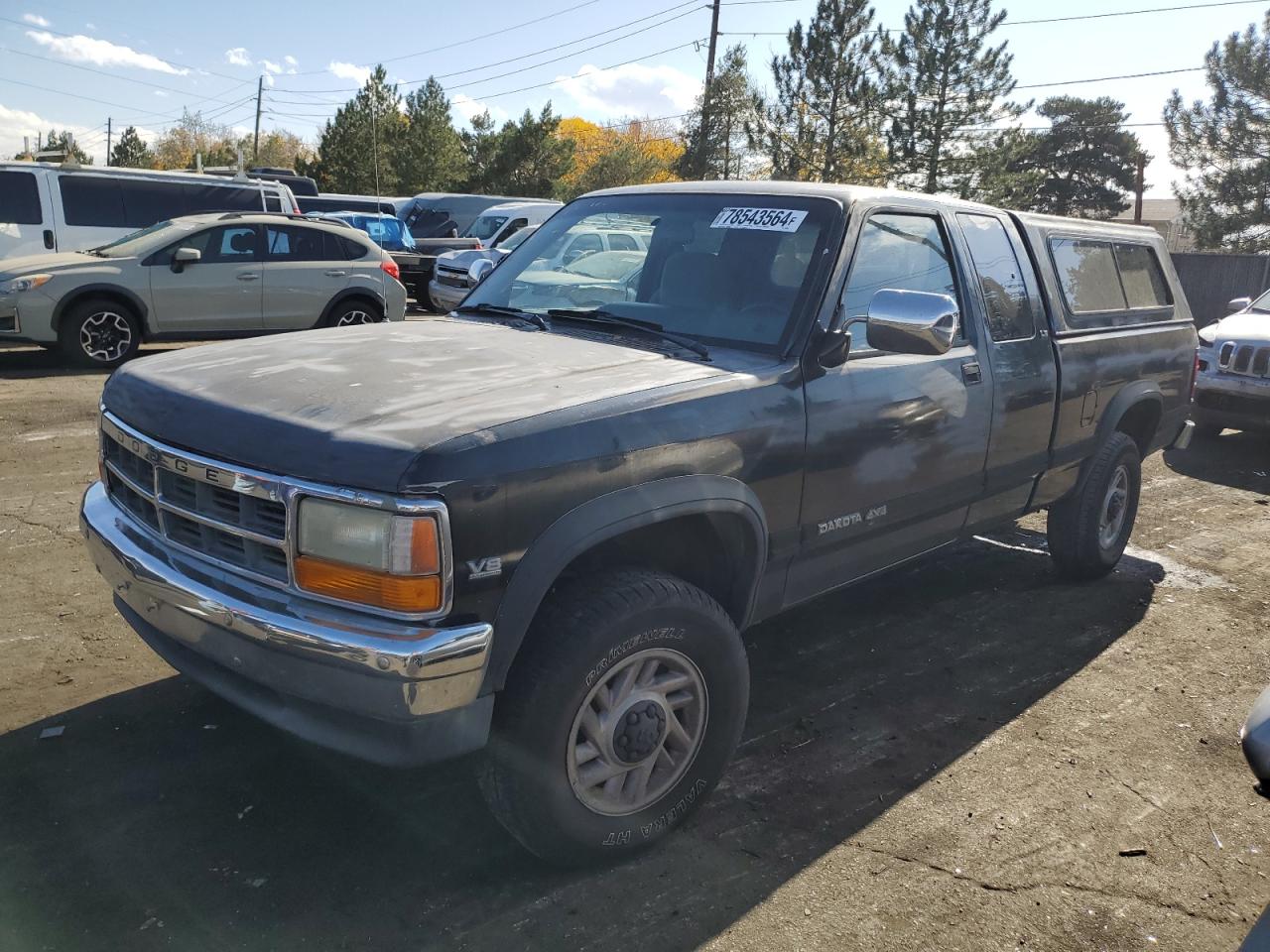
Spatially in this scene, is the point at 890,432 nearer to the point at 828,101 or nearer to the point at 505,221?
the point at 505,221

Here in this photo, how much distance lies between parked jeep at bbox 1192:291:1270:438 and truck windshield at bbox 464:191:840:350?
7081 millimetres

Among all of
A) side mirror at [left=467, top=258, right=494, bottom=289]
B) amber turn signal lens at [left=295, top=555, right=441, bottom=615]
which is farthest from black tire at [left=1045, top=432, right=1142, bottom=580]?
amber turn signal lens at [left=295, top=555, right=441, bottom=615]

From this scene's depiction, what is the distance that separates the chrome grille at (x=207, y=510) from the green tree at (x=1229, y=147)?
3707cm

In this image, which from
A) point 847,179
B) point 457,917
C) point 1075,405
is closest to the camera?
point 457,917

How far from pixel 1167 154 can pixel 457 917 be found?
38339 mm

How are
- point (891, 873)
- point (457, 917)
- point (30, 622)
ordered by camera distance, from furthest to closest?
point (30, 622) → point (891, 873) → point (457, 917)

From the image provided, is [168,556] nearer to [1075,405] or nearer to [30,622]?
[30,622]

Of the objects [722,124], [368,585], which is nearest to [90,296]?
[368,585]

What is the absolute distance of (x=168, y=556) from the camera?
111 inches

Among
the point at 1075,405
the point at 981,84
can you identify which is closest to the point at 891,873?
the point at 1075,405

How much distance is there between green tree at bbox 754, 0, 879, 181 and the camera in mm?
35094

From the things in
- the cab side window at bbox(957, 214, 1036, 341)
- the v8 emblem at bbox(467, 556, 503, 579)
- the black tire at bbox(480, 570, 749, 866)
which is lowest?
the black tire at bbox(480, 570, 749, 866)

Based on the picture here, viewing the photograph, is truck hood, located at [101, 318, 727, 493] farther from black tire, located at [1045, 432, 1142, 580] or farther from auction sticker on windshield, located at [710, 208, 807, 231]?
black tire, located at [1045, 432, 1142, 580]

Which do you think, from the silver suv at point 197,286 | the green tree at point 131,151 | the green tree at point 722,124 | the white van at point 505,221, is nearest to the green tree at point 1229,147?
the green tree at point 722,124
